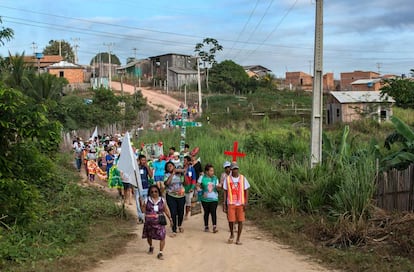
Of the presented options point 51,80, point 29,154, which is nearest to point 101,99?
point 51,80

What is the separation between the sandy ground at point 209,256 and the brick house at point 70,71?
195 ft

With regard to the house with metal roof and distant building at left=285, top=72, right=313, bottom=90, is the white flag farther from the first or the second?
distant building at left=285, top=72, right=313, bottom=90

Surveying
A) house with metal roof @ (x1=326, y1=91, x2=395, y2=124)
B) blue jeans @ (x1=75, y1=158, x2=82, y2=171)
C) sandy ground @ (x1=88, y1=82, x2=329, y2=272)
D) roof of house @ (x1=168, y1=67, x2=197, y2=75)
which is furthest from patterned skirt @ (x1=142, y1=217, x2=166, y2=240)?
roof of house @ (x1=168, y1=67, x2=197, y2=75)

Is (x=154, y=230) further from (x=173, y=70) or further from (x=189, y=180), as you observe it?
(x=173, y=70)

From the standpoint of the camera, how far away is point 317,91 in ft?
46.1

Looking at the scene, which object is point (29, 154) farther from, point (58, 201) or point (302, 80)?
point (302, 80)

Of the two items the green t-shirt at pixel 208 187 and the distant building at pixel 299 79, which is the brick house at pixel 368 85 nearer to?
the distant building at pixel 299 79

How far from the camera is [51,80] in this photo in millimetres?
35219

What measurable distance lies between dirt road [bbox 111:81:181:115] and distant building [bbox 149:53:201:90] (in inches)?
142

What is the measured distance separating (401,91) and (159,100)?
29.1 meters

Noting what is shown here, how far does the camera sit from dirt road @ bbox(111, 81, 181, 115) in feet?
184

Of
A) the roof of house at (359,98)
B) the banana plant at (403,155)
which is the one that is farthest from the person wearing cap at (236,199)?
the roof of house at (359,98)

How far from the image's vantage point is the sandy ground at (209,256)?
8.52 meters

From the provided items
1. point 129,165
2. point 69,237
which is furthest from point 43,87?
point 69,237
